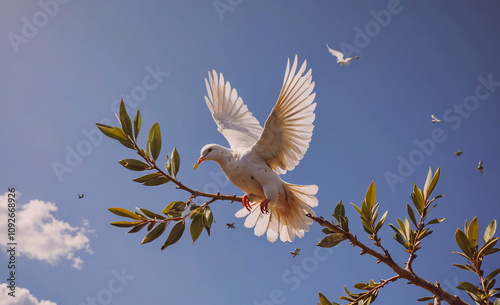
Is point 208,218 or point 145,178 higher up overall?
point 145,178

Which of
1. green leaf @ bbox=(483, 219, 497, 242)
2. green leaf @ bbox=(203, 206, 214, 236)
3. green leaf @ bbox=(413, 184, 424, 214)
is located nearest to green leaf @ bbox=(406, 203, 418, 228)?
green leaf @ bbox=(413, 184, 424, 214)

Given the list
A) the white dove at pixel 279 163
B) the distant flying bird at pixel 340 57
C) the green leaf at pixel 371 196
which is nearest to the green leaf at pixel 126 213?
the white dove at pixel 279 163

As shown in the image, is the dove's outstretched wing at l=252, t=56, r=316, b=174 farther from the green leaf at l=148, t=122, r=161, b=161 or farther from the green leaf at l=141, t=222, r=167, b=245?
the green leaf at l=141, t=222, r=167, b=245

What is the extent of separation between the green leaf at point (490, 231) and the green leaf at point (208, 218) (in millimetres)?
1092

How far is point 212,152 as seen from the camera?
6.75 ft

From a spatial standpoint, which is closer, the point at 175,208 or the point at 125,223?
the point at 125,223

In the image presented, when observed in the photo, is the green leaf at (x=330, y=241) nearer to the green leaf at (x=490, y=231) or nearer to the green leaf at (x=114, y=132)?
the green leaf at (x=490, y=231)

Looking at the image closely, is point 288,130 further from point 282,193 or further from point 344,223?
point 344,223

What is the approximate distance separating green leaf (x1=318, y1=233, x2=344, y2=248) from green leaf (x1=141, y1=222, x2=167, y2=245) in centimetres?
66

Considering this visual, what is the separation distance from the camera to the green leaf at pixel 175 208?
1516mm

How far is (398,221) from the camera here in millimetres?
1504

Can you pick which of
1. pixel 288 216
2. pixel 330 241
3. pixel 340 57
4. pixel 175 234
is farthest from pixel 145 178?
pixel 340 57

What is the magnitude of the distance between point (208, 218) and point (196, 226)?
7 centimetres

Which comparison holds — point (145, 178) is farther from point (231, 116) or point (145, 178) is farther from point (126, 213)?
point (231, 116)
